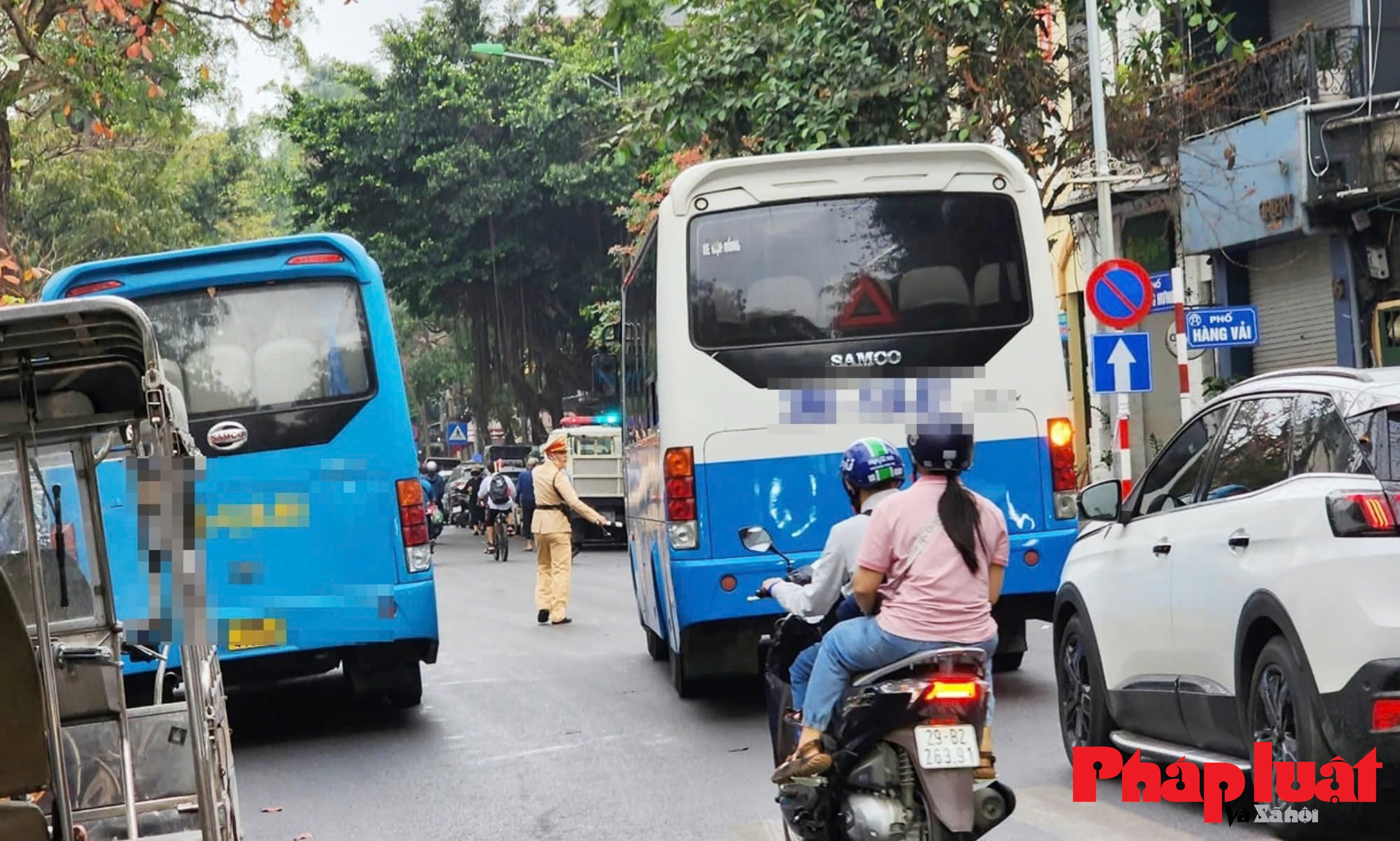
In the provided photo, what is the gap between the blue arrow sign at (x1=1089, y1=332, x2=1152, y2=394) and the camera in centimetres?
1906

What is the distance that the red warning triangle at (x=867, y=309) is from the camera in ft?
37.1

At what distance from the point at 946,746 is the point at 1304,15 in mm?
20549

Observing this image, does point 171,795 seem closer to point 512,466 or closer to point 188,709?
point 188,709

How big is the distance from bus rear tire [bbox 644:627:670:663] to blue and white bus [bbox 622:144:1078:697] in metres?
3.57

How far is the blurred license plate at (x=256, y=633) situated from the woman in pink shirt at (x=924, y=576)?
5246 mm

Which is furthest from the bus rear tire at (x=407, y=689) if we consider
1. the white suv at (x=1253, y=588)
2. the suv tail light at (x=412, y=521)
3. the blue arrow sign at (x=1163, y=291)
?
the blue arrow sign at (x=1163, y=291)

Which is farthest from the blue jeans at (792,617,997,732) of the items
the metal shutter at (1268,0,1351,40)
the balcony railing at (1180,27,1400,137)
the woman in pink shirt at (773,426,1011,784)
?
the metal shutter at (1268,0,1351,40)

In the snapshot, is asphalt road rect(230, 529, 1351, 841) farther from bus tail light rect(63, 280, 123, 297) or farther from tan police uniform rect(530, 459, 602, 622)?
bus tail light rect(63, 280, 123, 297)

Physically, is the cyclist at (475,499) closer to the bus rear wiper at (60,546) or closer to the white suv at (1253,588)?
the white suv at (1253,588)

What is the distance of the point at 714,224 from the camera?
448 inches

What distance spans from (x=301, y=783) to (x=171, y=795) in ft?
11.0

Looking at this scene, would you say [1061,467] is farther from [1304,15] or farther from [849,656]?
[1304,15]

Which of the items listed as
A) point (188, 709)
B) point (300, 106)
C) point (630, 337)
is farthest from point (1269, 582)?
point (300, 106)

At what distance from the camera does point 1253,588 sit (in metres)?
7.00
